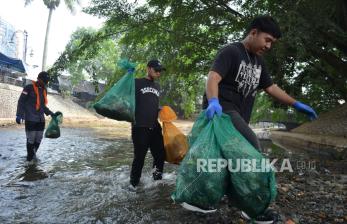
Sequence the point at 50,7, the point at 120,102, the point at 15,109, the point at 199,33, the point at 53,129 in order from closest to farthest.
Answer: the point at 120,102, the point at 53,129, the point at 199,33, the point at 15,109, the point at 50,7

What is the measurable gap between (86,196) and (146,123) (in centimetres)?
127

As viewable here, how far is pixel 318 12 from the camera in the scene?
27.3 feet

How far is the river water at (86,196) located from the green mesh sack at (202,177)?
27.2 inches

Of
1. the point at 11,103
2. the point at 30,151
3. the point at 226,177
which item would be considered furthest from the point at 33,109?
the point at 11,103

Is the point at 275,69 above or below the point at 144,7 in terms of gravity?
below

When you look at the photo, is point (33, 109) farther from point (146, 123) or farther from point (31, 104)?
point (146, 123)

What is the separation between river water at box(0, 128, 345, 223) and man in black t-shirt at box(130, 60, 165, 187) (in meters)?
0.40

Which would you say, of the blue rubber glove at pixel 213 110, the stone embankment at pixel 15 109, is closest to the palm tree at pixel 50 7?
the stone embankment at pixel 15 109

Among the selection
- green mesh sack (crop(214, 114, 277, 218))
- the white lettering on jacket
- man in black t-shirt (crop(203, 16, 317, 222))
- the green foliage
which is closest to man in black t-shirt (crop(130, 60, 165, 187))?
the white lettering on jacket

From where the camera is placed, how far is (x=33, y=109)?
7.53 m

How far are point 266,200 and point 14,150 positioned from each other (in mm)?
7877

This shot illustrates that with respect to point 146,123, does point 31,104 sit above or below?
above

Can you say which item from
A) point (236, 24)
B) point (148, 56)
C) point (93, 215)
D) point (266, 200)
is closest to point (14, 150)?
point (148, 56)

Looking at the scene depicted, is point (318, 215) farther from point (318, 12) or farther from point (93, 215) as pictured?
point (318, 12)
